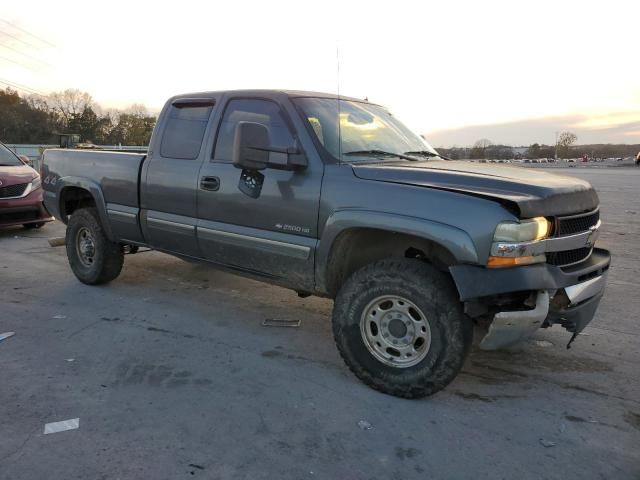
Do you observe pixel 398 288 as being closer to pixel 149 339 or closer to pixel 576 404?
pixel 576 404

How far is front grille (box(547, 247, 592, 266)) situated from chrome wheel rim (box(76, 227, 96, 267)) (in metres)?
4.73

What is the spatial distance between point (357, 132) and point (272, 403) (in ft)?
7.03

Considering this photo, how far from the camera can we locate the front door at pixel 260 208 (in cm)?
377

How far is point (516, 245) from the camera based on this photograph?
115 inches

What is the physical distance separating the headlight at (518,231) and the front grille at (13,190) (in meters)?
8.62

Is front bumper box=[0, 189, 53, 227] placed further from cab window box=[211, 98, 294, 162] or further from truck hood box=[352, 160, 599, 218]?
truck hood box=[352, 160, 599, 218]

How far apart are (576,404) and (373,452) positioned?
147 cm

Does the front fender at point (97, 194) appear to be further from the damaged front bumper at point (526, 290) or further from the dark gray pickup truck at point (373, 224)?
the damaged front bumper at point (526, 290)

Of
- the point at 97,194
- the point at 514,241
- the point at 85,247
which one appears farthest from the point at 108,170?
the point at 514,241

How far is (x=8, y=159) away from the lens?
9.98 metres

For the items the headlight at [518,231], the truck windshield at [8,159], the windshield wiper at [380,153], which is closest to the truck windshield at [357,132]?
the windshield wiper at [380,153]

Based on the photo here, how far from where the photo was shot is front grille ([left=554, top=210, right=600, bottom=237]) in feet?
10.3

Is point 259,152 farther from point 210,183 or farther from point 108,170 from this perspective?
point 108,170

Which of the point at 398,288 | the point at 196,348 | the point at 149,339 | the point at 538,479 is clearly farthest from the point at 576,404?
the point at 149,339
